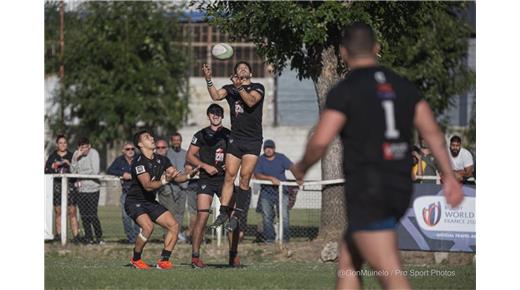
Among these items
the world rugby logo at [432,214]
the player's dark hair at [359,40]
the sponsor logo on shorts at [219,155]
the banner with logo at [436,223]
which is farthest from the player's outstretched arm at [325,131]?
the world rugby logo at [432,214]

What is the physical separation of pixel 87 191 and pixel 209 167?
5.76m

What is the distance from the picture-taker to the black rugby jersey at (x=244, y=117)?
15.1 metres

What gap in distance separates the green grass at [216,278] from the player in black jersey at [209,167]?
375 millimetres

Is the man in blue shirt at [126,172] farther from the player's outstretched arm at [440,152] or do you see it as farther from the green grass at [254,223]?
the player's outstretched arm at [440,152]

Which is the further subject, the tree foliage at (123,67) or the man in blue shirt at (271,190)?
the tree foliage at (123,67)

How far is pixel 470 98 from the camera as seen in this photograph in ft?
149

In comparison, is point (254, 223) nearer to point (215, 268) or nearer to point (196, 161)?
point (196, 161)

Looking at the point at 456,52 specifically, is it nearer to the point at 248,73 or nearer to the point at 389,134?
the point at 248,73

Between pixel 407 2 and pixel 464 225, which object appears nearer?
pixel 464 225

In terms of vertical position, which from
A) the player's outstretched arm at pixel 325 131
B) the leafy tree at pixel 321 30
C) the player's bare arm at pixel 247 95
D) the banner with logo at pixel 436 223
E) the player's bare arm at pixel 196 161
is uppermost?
the leafy tree at pixel 321 30

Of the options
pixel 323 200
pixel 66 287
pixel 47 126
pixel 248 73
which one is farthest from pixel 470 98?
pixel 66 287

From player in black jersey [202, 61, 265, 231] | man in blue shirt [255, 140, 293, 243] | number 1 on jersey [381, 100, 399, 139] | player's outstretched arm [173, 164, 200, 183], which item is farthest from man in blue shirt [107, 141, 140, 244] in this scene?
number 1 on jersey [381, 100, 399, 139]

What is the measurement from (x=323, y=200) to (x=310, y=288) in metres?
8.27

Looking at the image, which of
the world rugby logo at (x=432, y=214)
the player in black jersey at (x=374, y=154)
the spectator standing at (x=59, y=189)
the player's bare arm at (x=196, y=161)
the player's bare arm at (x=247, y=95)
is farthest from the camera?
the spectator standing at (x=59, y=189)
